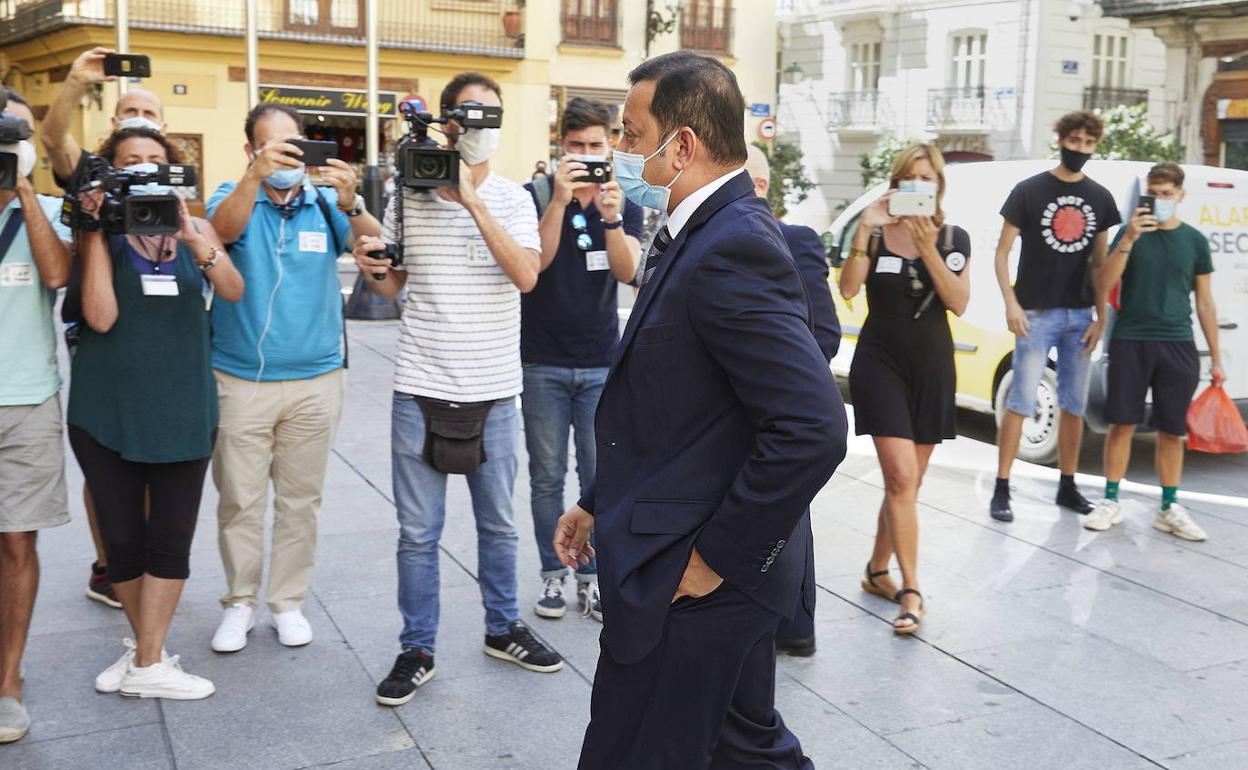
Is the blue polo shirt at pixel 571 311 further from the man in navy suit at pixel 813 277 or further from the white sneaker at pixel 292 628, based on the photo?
the white sneaker at pixel 292 628

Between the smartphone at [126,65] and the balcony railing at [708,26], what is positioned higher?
the balcony railing at [708,26]

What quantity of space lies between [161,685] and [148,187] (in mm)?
1676

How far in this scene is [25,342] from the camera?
426 centimetres

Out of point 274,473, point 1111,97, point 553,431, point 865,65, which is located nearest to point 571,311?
point 553,431

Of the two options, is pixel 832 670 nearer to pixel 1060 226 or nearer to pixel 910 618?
pixel 910 618

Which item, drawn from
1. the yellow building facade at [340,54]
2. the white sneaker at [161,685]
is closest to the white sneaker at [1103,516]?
the white sneaker at [161,685]

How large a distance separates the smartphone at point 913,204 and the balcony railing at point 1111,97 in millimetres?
31061

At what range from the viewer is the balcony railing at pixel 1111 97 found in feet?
111

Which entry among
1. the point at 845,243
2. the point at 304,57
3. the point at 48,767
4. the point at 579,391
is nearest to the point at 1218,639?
the point at 579,391

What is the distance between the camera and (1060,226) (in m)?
7.18

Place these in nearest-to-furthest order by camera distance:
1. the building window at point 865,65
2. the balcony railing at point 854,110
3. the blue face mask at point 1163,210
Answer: the blue face mask at point 1163,210, the balcony railing at point 854,110, the building window at point 865,65

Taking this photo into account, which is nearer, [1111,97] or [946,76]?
[1111,97]

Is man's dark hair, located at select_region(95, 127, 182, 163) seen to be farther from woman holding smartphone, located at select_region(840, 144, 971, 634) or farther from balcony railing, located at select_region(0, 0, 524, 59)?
balcony railing, located at select_region(0, 0, 524, 59)

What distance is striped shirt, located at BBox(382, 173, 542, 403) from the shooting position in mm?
4594
